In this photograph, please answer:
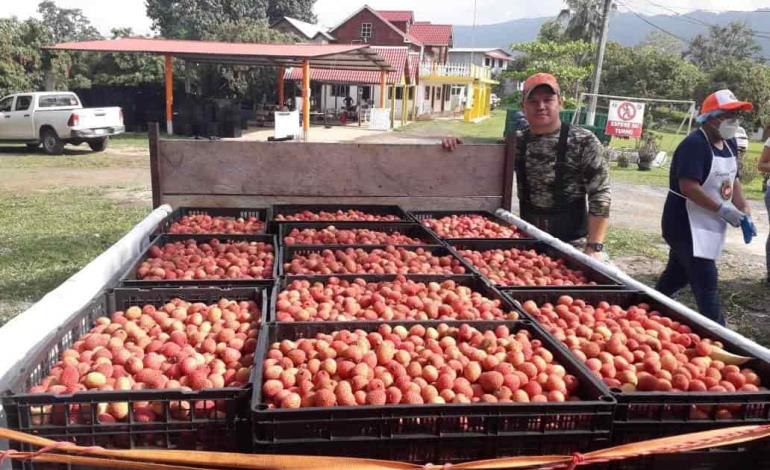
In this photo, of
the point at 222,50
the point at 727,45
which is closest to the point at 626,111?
the point at 222,50

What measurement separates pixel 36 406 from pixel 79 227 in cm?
790

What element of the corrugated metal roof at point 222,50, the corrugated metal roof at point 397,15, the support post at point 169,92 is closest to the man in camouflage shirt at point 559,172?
the corrugated metal roof at point 222,50

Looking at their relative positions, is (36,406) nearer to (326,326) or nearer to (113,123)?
(326,326)

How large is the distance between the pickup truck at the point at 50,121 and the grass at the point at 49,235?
6.05m

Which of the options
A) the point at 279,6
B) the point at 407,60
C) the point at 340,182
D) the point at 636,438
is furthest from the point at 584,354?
the point at 279,6

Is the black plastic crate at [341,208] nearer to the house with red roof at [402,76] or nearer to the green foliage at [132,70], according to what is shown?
the house with red roof at [402,76]

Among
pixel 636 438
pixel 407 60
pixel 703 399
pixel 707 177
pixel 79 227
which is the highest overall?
pixel 407 60

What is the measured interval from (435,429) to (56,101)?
1942 cm

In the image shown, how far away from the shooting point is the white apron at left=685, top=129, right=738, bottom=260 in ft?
14.3

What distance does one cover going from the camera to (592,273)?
3.77 metres

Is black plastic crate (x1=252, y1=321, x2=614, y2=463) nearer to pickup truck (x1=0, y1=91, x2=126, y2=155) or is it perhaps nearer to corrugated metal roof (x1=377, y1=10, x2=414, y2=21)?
pickup truck (x1=0, y1=91, x2=126, y2=155)

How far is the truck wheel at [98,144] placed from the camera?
18.6m

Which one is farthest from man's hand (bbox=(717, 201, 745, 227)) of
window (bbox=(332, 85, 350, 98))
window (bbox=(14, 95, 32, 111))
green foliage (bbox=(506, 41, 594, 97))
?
window (bbox=(332, 85, 350, 98))

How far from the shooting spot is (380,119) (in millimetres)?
28750
